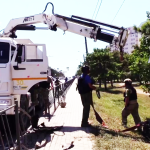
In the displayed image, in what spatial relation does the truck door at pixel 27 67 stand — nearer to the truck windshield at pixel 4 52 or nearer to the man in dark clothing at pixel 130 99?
the truck windshield at pixel 4 52

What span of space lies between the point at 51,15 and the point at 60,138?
5.06 m

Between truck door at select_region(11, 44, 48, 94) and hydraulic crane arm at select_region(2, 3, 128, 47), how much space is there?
225cm

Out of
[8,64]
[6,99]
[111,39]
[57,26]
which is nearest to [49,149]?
[6,99]

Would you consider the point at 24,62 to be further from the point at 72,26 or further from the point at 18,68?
the point at 72,26

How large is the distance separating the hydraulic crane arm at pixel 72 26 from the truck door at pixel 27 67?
2.25 meters

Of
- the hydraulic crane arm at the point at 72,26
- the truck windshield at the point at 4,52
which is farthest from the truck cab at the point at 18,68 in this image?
the hydraulic crane arm at the point at 72,26

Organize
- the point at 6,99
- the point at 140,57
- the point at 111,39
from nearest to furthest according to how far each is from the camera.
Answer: the point at 6,99, the point at 111,39, the point at 140,57

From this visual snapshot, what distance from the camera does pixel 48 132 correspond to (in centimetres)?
784

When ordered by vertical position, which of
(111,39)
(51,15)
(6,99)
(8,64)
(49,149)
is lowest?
(49,149)

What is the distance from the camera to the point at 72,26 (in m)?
10.6

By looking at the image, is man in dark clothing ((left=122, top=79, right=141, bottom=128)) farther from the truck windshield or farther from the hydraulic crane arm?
the truck windshield

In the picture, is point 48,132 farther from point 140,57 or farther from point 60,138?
point 140,57

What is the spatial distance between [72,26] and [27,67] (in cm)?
298

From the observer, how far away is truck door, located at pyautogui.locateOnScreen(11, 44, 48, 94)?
8.24m
